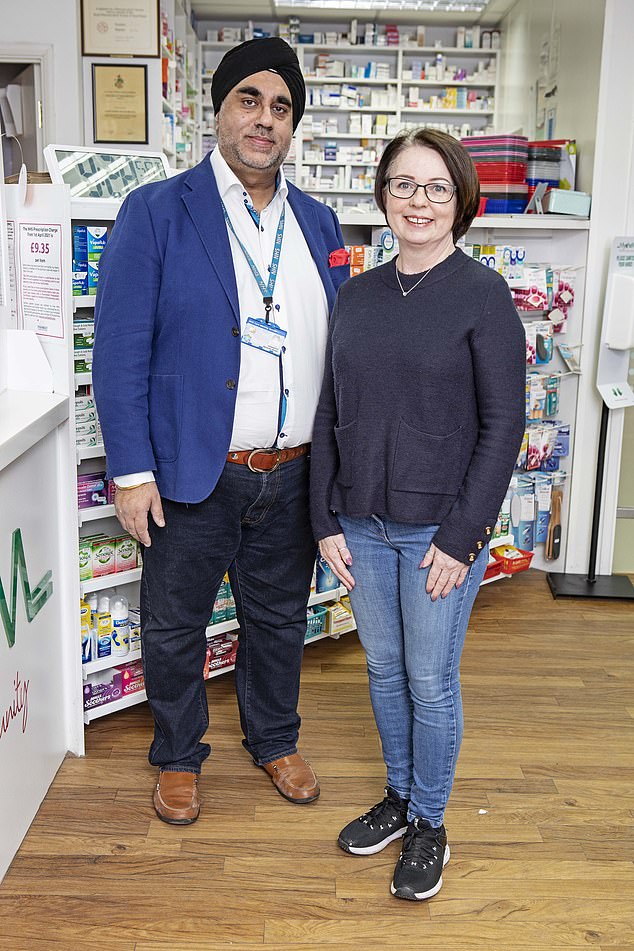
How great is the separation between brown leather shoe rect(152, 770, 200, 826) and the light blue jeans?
53cm

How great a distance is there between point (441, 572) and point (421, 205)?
2.32ft

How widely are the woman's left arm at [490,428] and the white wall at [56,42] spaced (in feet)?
15.5

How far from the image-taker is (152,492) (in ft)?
6.62

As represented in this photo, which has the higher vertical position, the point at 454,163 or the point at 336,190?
the point at 336,190

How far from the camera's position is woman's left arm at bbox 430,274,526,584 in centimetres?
171

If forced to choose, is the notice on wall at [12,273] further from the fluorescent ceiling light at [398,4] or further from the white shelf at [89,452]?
the fluorescent ceiling light at [398,4]

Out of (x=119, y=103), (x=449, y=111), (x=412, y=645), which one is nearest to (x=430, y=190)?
(x=412, y=645)

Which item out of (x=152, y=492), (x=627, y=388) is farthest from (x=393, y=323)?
(x=627, y=388)

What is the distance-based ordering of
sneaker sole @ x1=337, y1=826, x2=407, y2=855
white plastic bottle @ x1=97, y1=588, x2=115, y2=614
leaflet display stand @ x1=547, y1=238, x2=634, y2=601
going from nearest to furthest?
1. sneaker sole @ x1=337, y1=826, x2=407, y2=855
2. white plastic bottle @ x1=97, y1=588, x2=115, y2=614
3. leaflet display stand @ x1=547, y1=238, x2=634, y2=601

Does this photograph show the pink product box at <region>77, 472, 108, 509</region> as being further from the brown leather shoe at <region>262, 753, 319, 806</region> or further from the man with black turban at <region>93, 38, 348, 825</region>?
the brown leather shoe at <region>262, 753, 319, 806</region>

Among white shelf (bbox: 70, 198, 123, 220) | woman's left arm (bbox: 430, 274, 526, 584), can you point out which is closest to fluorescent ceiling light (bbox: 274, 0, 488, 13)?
white shelf (bbox: 70, 198, 123, 220)

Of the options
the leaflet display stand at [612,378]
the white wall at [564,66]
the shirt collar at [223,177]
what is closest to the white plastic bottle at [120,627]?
the shirt collar at [223,177]

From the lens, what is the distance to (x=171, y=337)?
1.97 m

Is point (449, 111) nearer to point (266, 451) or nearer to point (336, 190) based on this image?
point (336, 190)
